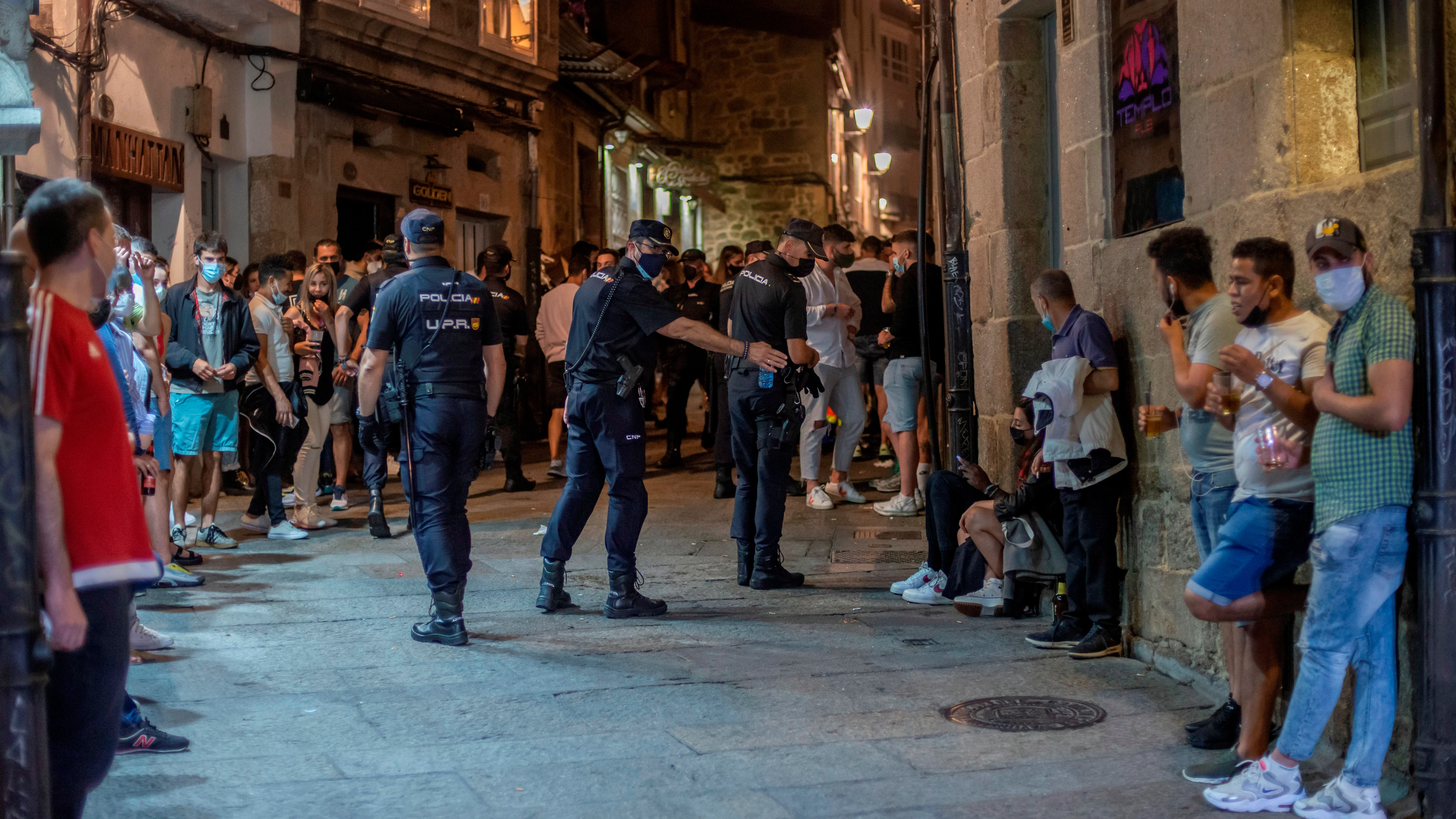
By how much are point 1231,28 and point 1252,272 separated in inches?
51.8

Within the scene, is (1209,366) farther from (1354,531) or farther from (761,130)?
(761,130)

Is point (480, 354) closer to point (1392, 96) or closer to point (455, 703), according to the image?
point (455, 703)

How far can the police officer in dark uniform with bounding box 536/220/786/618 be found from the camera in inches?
266

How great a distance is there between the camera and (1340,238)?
3.81 meters

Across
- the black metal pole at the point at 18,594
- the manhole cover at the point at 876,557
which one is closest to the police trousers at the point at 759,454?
the manhole cover at the point at 876,557

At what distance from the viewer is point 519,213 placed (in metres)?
18.3

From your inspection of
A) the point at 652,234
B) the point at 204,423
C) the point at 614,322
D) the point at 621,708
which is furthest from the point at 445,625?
the point at 204,423

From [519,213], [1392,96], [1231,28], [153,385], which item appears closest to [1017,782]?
[1392,96]

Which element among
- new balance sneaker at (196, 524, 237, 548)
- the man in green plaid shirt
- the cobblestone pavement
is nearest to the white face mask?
the man in green plaid shirt

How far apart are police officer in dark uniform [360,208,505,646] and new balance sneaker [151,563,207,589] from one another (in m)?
1.89

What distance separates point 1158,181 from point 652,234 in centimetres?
247

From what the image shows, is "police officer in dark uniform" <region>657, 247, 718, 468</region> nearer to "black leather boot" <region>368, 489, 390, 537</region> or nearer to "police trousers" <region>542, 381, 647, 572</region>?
"black leather boot" <region>368, 489, 390, 537</region>

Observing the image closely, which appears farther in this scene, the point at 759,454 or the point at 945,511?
the point at 759,454

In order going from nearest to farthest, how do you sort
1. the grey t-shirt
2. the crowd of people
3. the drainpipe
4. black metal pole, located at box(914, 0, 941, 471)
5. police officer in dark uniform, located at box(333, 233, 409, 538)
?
the crowd of people, the drainpipe, the grey t-shirt, black metal pole, located at box(914, 0, 941, 471), police officer in dark uniform, located at box(333, 233, 409, 538)
